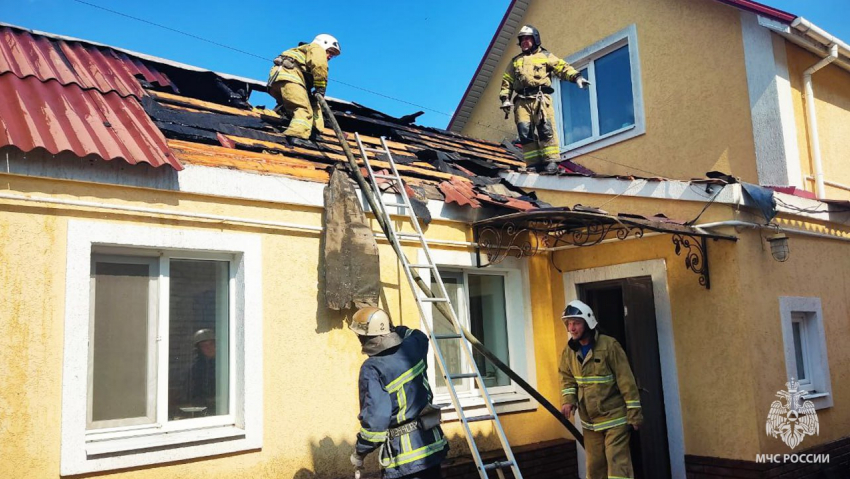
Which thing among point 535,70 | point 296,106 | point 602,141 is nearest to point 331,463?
point 296,106

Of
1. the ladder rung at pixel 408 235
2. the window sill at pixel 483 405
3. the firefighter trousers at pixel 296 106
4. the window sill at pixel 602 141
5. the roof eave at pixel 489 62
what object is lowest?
the window sill at pixel 483 405

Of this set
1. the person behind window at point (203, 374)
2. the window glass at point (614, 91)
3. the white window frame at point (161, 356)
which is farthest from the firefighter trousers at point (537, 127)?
the person behind window at point (203, 374)

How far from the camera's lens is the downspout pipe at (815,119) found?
9.16 m

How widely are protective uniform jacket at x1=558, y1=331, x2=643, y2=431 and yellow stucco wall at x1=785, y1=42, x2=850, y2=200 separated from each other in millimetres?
4683

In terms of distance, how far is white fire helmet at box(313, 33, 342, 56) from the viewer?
27.5 feet

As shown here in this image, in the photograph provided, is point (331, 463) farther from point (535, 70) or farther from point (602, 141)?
point (602, 141)

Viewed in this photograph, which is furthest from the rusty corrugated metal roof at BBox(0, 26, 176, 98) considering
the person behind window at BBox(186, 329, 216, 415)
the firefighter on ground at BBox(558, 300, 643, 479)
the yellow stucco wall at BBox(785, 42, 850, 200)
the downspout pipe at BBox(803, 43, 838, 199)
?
the downspout pipe at BBox(803, 43, 838, 199)

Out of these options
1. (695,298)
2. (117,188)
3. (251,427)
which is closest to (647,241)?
(695,298)

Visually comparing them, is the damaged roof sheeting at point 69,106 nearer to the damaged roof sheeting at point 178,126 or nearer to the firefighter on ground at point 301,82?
the damaged roof sheeting at point 178,126

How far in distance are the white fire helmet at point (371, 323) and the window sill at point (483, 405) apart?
1.96 metres

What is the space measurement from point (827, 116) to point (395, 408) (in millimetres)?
8073

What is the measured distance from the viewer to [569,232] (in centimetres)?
786

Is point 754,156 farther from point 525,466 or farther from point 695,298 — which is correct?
point 525,466

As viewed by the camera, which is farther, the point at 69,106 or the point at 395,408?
the point at 69,106
